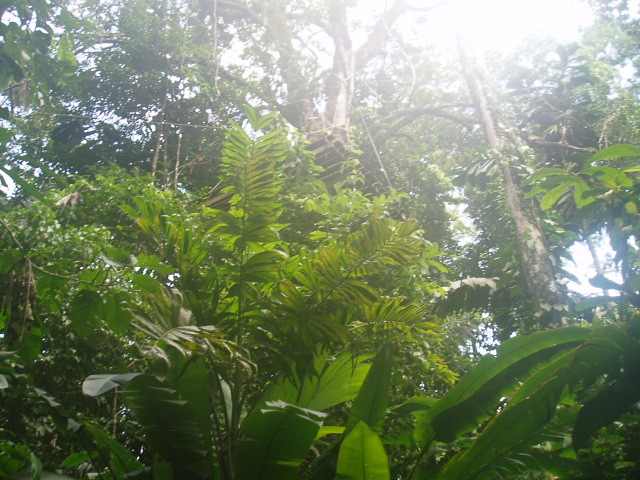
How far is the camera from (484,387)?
219 cm

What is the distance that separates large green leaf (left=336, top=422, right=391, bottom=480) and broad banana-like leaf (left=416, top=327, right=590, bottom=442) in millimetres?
465

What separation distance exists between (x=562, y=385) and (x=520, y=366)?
0.26m

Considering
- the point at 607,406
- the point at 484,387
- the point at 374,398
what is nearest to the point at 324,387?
the point at 374,398

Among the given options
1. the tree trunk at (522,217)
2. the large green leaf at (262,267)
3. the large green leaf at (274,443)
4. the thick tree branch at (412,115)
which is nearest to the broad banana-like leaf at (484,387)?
the large green leaf at (274,443)

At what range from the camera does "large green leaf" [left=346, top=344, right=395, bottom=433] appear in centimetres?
216

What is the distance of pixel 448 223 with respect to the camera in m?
8.66

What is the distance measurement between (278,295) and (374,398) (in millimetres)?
639

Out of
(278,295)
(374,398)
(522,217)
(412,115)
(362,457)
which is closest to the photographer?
(362,457)

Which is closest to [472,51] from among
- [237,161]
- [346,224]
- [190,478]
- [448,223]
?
[448,223]

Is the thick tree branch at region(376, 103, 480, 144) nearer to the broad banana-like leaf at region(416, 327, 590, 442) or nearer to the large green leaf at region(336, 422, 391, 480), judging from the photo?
the broad banana-like leaf at region(416, 327, 590, 442)

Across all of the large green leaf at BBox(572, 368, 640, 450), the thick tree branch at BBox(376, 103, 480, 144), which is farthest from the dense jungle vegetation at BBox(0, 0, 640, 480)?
the thick tree branch at BBox(376, 103, 480, 144)

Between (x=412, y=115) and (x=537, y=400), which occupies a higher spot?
(x=412, y=115)

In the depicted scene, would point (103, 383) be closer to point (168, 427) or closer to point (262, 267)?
point (168, 427)

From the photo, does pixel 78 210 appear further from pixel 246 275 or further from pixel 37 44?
pixel 246 275
